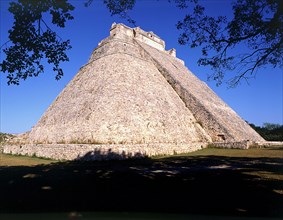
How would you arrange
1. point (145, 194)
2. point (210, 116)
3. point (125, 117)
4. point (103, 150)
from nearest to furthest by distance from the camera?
point (145, 194)
point (103, 150)
point (125, 117)
point (210, 116)

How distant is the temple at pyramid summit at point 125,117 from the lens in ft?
59.2

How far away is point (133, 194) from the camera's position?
7.49 metres

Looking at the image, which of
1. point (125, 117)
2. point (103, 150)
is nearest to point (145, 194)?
point (103, 150)

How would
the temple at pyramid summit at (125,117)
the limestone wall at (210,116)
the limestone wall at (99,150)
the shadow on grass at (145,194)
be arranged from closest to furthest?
the shadow on grass at (145,194)
the limestone wall at (99,150)
the temple at pyramid summit at (125,117)
the limestone wall at (210,116)

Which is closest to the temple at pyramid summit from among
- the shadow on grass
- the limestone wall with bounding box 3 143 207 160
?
the limestone wall with bounding box 3 143 207 160

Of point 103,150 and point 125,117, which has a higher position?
point 125,117

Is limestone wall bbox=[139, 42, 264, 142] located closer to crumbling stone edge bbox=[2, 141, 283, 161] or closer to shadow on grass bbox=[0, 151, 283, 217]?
crumbling stone edge bbox=[2, 141, 283, 161]

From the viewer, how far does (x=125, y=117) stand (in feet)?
63.9

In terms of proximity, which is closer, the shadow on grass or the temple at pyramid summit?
the shadow on grass

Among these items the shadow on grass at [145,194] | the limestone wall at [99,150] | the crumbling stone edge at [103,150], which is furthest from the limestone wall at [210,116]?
the shadow on grass at [145,194]

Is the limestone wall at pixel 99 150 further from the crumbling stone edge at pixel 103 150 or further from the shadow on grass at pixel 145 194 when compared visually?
the shadow on grass at pixel 145 194

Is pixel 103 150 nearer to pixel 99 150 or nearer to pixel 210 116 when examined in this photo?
pixel 99 150

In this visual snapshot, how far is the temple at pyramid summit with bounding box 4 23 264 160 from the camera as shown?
18.0 meters

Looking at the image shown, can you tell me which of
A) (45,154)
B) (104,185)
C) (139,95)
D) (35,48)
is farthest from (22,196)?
(139,95)
